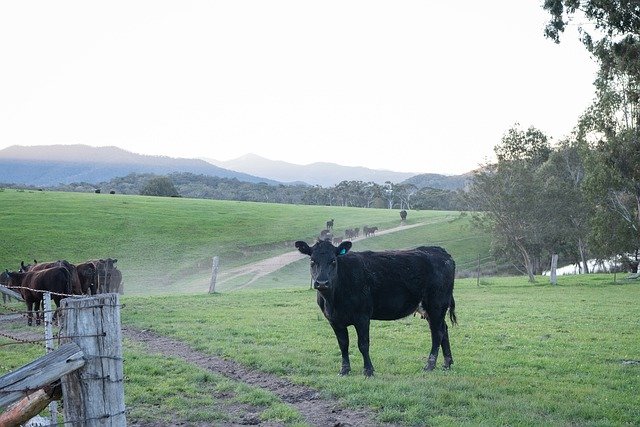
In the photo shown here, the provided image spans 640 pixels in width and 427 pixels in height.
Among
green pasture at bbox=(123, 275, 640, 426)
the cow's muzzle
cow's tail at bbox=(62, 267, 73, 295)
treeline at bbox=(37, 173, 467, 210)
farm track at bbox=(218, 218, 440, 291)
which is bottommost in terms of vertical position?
farm track at bbox=(218, 218, 440, 291)

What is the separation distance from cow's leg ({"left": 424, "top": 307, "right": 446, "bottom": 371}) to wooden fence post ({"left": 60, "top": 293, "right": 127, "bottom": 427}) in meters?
8.28

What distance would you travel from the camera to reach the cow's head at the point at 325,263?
→ 36.3 feet

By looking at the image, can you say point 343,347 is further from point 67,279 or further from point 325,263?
point 67,279

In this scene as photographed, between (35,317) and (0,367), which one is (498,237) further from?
(0,367)

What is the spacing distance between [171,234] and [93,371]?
178ft

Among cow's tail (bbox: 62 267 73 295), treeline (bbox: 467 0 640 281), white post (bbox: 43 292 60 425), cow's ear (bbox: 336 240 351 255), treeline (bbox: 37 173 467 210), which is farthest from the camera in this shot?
treeline (bbox: 37 173 467 210)

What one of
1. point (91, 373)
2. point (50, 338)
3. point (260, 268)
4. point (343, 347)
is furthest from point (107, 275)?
point (91, 373)

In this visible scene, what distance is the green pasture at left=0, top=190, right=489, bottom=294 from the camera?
44.9 meters

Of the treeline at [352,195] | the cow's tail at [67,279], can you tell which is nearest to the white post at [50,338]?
the cow's tail at [67,279]

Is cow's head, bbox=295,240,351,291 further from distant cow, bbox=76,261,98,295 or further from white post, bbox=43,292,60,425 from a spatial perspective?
distant cow, bbox=76,261,98,295

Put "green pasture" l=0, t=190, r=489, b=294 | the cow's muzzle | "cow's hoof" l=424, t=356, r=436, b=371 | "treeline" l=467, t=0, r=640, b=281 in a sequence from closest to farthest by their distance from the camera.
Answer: the cow's muzzle, "cow's hoof" l=424, t=356, r=436, b=371, "treeline" l=467, t=0, r=640, b=281, "green pasture" l=0, t=190, r=489, b=294

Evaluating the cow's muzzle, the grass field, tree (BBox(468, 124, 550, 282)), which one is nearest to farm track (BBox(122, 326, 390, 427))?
the grass field

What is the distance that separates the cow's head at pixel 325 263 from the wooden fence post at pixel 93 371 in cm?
650

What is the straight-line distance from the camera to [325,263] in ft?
37.2
